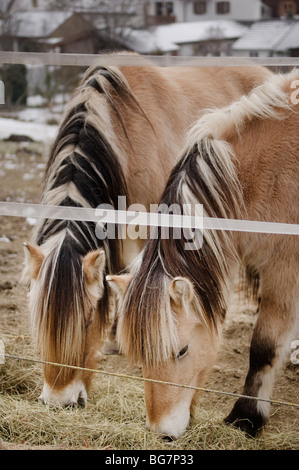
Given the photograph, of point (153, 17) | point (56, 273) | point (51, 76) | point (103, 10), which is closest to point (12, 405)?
point (56, 273)

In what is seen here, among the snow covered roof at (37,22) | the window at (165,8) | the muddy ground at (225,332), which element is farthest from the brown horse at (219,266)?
the snow covered roof at (37,22)

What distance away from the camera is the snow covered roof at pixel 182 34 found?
400 cm

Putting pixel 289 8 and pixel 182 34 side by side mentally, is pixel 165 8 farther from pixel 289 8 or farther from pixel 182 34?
pixel 289 8

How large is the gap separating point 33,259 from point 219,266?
695 millimetres

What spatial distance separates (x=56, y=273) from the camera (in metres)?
2.03

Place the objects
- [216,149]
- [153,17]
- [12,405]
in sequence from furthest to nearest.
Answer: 1. [153,17]
2. [12,405]
3. [216,149]

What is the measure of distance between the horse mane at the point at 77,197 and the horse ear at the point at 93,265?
29 millimetres

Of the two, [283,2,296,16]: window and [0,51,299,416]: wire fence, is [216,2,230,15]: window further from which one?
[0,51,299,416]: wire fence

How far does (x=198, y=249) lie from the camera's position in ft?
6.34

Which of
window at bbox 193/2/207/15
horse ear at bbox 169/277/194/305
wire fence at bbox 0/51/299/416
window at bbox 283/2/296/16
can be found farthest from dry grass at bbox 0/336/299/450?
window at bbox 193/2/207/15

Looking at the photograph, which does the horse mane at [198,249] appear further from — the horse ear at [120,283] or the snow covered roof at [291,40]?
the snow covered roof at [291,40]

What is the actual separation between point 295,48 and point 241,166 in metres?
1.93

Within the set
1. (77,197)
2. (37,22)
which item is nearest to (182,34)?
(37,22)

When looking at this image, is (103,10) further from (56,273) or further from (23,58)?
(56,273)
